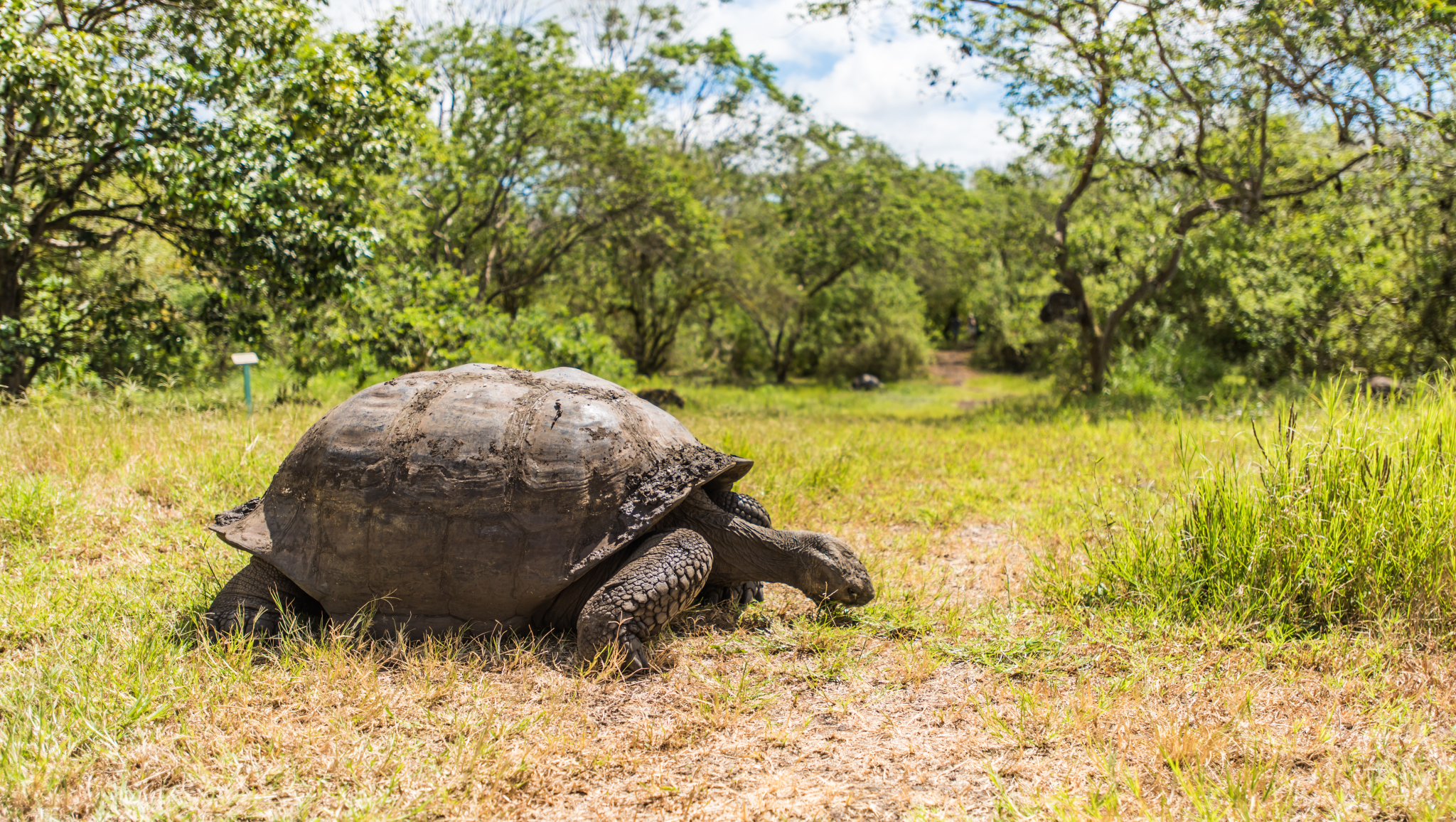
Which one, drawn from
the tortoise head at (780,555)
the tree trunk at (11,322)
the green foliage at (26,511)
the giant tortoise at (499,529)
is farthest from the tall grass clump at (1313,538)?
the tree trunk at (11,322)

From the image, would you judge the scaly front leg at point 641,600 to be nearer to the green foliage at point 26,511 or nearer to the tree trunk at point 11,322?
the green foliage at point 26,511

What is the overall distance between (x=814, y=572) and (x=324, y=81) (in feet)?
23.7

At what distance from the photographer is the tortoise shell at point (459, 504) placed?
117 inches

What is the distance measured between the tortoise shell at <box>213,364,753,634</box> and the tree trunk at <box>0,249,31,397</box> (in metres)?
5.67

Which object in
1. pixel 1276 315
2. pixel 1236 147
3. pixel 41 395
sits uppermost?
pixel 1236 147

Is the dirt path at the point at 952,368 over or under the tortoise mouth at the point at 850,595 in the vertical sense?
over

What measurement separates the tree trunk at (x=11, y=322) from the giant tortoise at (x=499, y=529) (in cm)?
557

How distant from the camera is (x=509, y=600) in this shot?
305 cm

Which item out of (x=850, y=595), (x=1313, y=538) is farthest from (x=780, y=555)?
(x=1313, y=538)

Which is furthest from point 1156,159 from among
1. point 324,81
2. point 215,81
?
point 215,81

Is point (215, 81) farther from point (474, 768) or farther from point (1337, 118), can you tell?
point (1337, 118)

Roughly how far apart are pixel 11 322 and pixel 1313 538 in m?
9.46

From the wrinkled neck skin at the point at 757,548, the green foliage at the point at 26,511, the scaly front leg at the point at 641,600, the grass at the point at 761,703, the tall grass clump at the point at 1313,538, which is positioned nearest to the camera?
the grass at the point at 761,703

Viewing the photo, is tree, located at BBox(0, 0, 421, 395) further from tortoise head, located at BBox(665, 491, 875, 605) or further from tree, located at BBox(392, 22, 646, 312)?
tortoise head, located at BBox(665, 491, 875, 605)
